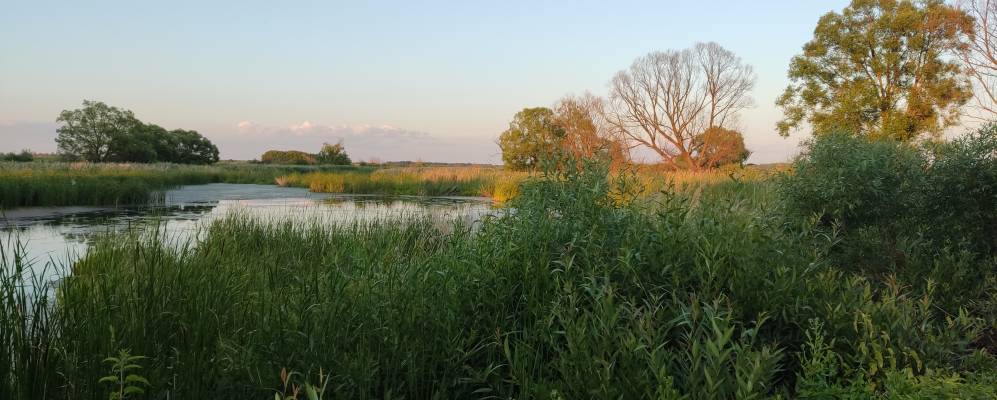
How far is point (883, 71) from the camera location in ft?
85.9

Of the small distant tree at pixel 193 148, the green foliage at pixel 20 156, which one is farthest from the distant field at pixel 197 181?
the small distant tree at pixel 193 148

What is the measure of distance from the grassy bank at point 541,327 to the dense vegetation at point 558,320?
0.6 inches

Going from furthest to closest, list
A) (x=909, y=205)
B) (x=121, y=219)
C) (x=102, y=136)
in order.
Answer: (x=102, y=136) < (x=121, y=219) < (x=909, y=205)

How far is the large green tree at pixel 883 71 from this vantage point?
942 inches

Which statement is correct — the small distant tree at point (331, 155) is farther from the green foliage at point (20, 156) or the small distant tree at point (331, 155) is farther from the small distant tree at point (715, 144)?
the small distant tree at point (715, 144)

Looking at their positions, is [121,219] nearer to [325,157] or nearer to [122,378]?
[122,378]

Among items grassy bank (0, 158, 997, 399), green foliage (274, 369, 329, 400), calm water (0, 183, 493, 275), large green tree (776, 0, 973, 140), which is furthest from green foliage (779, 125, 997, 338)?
large green tree (776, 0, 973, 140)

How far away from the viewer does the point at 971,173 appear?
4781 mm

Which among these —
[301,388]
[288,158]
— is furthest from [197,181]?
[288,158]

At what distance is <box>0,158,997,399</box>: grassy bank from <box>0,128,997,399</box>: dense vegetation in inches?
0.6

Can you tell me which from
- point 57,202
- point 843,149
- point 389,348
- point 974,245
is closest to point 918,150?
point 843,149

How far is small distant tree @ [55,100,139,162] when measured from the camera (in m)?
43.3

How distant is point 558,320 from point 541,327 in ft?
0.99

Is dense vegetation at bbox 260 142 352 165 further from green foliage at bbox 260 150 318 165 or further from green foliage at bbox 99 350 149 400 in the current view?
green foliage at bbox 99 350 149 400
